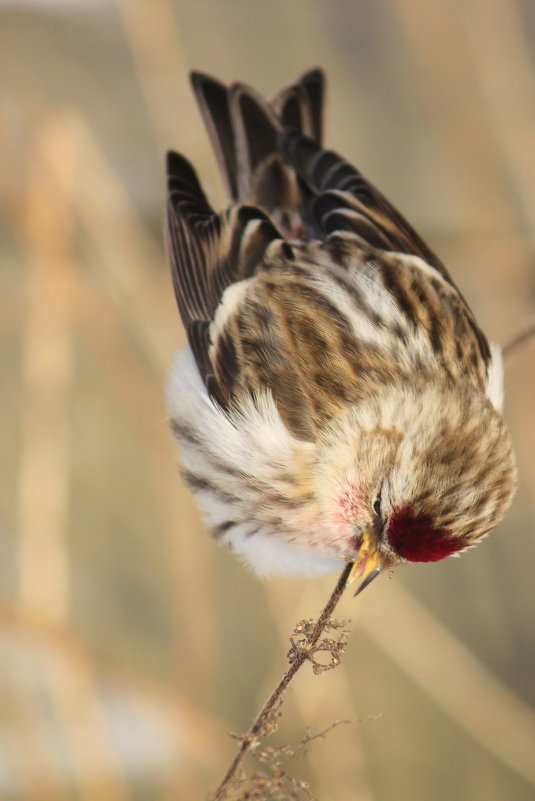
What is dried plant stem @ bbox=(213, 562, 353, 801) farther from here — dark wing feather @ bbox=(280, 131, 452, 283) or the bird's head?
dark wing feather @ bbox=(280, 131, 452, 283)

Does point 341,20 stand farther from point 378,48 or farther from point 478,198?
point 478,198

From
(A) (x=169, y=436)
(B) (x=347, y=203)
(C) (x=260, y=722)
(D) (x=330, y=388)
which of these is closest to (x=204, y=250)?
(B) (x=347, y=203)

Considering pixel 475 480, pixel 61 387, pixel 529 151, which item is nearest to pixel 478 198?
pixel 529 151

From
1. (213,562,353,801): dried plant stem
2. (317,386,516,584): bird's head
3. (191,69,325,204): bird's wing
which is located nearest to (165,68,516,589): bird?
(317,386,516,584): bird's head

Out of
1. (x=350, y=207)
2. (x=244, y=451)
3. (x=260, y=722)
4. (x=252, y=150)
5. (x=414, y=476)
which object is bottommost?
(x=260, y=722)

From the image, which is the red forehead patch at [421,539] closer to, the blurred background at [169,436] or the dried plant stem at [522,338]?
the dried plant stem at [522,338]

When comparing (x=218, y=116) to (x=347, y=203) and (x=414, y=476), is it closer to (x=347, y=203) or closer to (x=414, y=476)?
(x=347, y=203)
